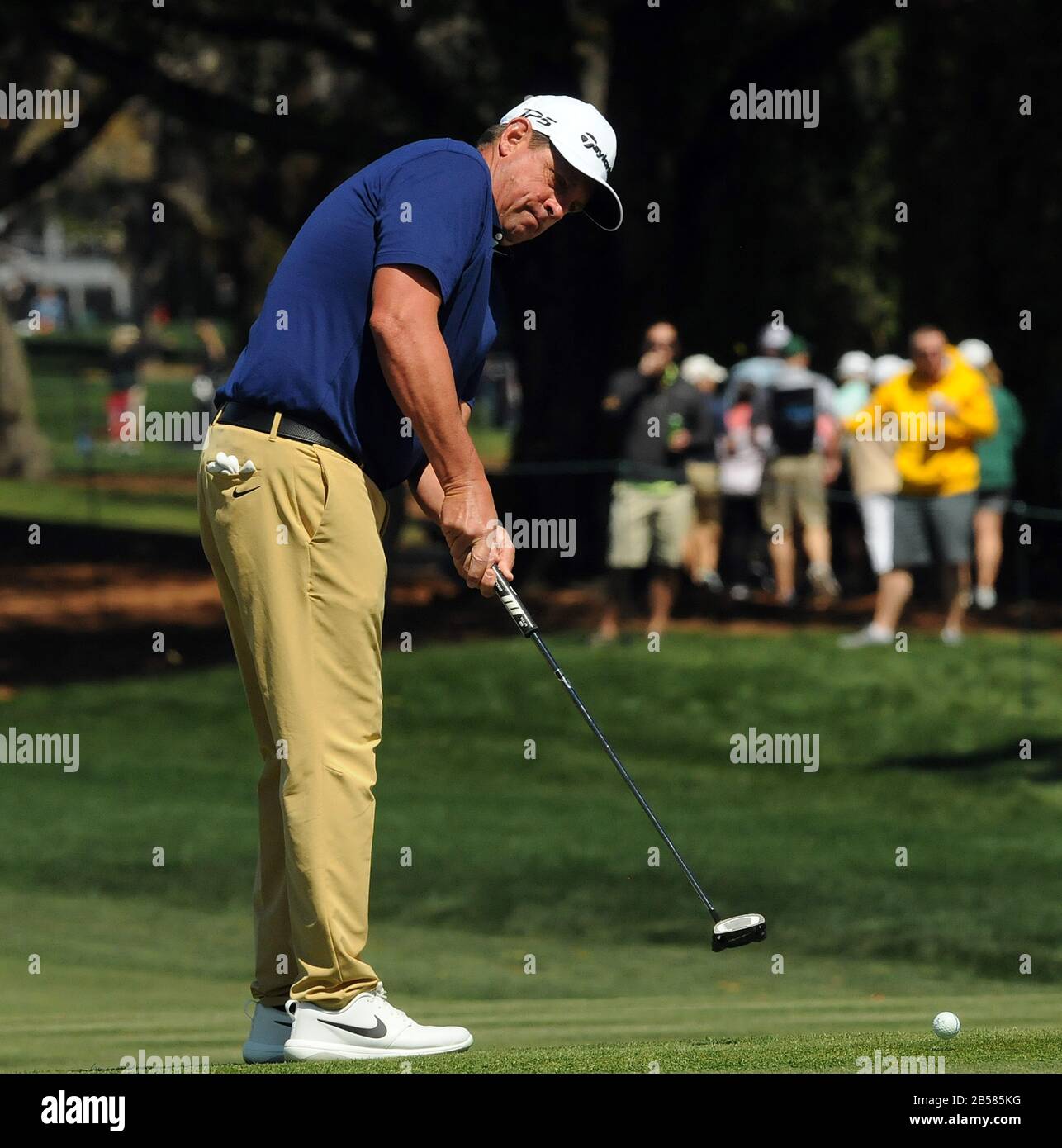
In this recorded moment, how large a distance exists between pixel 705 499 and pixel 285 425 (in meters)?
12.2

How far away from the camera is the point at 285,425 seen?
494 cm

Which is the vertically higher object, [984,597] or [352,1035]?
[984,597]

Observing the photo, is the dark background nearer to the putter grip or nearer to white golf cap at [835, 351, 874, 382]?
white golf cap at [835, 351, 874, 382]

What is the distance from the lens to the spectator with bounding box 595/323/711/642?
15.1m

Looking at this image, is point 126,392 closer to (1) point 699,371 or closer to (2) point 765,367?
(1) point 699,371

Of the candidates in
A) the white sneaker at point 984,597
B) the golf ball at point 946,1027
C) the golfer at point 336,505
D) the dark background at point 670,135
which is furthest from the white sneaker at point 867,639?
the golfer at point 336,505

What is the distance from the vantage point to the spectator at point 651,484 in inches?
596

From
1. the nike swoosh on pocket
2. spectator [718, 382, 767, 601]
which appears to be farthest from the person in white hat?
the nike swoosh on pocket

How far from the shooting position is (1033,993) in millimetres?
7324

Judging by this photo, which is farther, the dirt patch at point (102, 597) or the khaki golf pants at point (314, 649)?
the dirt patch at point (102, 597)

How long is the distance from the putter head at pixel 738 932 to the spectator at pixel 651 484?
9.79 meters

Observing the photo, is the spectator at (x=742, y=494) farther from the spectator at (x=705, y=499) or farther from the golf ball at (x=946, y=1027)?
the golf ball at (x=946, y=1027)

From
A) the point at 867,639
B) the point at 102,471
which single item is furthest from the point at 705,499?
the point at 102,471

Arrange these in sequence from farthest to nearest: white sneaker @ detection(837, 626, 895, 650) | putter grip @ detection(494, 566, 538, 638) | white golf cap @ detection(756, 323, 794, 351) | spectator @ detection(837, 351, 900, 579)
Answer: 1. white golf cap @ detection(756, 323, 794, 351)
2. spectator @ detection(837, 351, 900, 579)
3. white sneaker @ detection(837, 626, 895, 650)
4. putter grip @ detection(494, 566, 538, 638)
